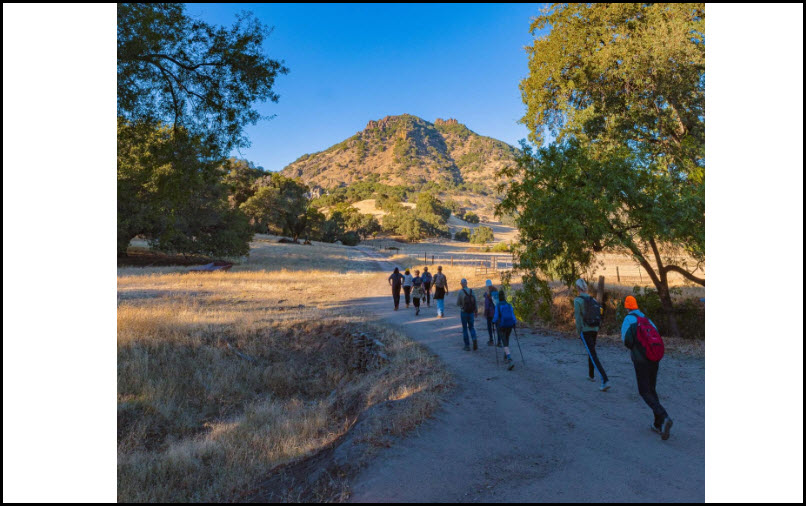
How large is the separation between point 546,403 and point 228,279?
23.8m

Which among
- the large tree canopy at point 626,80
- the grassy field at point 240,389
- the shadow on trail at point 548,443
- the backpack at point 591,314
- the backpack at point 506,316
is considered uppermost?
the large tree canopy at point 626,80

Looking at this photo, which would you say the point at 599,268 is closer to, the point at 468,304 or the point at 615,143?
the point at 615,143

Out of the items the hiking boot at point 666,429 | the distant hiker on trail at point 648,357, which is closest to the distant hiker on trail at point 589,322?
the distant hiker on trail at point 648,357

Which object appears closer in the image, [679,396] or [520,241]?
[679,396]

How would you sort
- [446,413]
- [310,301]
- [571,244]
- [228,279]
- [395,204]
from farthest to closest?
[395,204] < [228,279] < [310,301] < [571,244] < [446,413]

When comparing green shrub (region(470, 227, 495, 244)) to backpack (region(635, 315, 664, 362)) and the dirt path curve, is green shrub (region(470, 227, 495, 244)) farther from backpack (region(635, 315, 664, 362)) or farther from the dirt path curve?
backpack (region(635, 315, 664, 362))

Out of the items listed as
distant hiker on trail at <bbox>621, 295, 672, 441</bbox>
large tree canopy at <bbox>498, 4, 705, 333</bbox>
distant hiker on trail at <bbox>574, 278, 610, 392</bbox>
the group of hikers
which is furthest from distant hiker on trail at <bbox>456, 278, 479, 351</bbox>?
distant hiker on trail at <bbox>621, 295, 672, 441</bbox>

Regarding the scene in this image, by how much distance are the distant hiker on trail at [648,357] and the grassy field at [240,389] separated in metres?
3.04

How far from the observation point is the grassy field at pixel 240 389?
580 cm

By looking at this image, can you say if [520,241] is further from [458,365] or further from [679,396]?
[679,396]

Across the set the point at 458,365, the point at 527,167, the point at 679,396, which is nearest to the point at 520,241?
the point at 527,167

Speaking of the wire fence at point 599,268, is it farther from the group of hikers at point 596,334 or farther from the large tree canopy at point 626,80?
the large tree canopy at point 626,80

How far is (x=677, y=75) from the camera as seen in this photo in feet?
40.9

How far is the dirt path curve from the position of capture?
4312 mm
